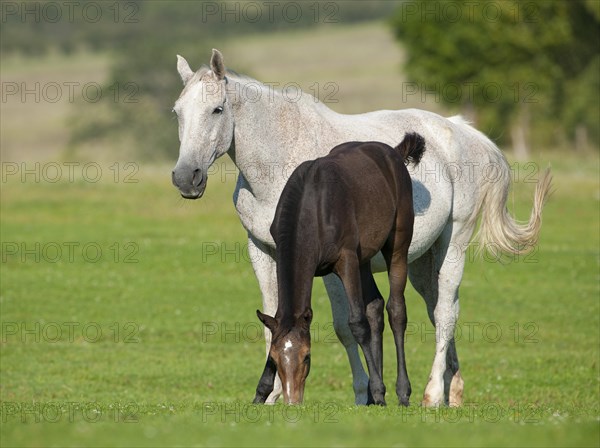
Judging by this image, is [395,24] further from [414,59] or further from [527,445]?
[527,445]

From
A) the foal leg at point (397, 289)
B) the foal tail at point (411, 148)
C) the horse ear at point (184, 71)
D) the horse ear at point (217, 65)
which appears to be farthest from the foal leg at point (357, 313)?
the horse ear at point (184, 71)

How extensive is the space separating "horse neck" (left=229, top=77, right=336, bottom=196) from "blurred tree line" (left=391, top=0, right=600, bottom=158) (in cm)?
4615

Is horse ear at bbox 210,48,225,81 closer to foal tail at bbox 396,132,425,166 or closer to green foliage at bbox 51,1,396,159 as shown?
foal tail at bbox 396,132,425,166

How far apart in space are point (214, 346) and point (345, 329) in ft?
24.5

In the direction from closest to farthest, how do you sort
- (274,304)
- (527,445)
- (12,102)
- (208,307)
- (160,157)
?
(527,445) < (274,304) < (208,307) < (160,157) < (12,102)

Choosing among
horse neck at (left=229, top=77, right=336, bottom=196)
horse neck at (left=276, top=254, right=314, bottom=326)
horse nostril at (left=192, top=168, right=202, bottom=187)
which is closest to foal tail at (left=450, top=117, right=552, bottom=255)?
horse neck at (left=229, top=77, right=336, bottom=196)

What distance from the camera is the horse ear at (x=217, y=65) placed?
9716 mm

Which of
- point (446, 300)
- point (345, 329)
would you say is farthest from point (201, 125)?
point (446, 300)

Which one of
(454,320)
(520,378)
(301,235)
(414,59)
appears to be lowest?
(520,378)

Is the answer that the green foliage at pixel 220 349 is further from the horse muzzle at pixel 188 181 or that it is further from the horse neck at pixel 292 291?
the horse muzzle at pixel 188 181

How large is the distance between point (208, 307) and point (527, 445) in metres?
14.3

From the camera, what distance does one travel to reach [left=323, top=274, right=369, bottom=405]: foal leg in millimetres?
10250

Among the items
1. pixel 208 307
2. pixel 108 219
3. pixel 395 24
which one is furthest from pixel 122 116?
pixel 208 307

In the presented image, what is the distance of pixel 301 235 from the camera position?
8617 millimetres
